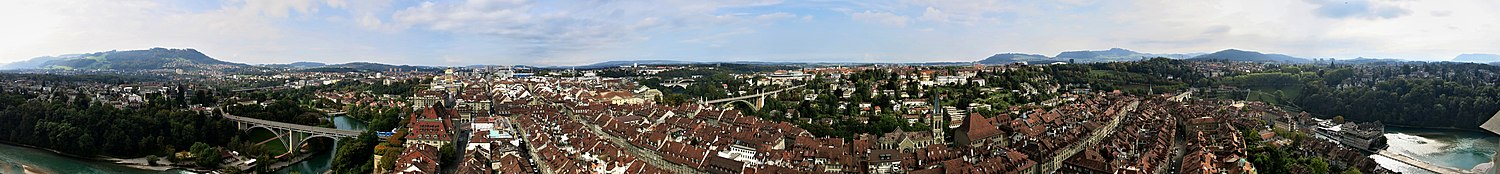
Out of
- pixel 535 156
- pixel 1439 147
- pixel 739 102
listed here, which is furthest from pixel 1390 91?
pixel 535 156

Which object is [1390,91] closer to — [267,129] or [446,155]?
[446,155]

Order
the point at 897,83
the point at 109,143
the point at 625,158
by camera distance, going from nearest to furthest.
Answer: the point at 625,158 → the point at 109,143 → the point at 897,83

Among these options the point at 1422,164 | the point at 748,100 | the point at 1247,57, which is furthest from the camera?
the point at 1247,57

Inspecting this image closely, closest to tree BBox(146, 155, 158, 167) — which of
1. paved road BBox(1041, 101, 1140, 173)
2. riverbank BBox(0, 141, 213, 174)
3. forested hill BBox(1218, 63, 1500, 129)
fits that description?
riverbank BBox(0, 141, 213, 174)

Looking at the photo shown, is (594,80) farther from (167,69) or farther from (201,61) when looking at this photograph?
(201,61)

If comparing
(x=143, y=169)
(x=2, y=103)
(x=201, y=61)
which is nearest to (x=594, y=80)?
(x=2, y=103)

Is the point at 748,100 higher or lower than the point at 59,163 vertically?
higher
